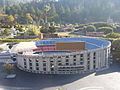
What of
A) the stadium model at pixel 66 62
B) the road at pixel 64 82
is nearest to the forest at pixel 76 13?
the stadium model at pixel 66 62

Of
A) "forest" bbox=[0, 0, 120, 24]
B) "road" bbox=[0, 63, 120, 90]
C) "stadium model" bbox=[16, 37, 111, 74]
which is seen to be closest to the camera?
"road" bbox=[0, 63, 120, 90]

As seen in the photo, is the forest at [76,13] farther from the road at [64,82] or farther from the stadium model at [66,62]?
the road at [64,82]

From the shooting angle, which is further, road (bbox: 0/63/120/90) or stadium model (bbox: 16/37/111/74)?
stadium model (bbox: 16/37/111/74)

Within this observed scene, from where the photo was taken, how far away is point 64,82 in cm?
3136

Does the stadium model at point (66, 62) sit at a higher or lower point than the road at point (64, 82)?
higher

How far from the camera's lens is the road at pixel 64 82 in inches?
1163

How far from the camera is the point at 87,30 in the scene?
7831cm

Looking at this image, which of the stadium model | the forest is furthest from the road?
the forest

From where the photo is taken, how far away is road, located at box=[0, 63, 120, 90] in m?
29.5

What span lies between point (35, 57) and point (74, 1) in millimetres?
129507

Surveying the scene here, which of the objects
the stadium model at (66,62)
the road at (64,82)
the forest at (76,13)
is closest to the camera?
the road at (64,82)

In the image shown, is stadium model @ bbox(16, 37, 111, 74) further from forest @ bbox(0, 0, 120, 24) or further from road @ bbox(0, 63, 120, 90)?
forest @ bbox(0, 0, 120, 24)

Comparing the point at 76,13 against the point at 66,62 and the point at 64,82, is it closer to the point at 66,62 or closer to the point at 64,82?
the point at 66,62

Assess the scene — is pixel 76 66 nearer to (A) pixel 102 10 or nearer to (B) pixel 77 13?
(B) pixel 77 13
